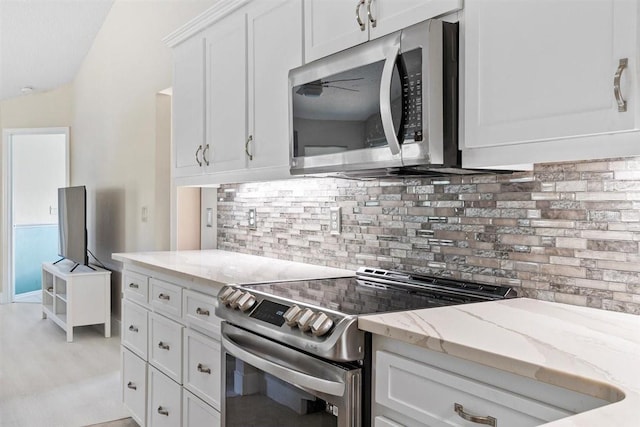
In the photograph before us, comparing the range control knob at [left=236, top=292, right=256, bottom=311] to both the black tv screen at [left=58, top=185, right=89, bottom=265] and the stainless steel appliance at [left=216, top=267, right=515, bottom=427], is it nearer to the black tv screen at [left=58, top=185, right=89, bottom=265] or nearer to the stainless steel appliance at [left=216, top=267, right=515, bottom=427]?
the stainless steel appliance at [left=216, top=267, right=515, bottom=427]

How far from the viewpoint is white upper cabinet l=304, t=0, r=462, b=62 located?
1.83m

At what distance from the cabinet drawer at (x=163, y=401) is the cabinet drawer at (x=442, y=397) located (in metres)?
1.47

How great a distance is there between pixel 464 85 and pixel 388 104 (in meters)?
0.24

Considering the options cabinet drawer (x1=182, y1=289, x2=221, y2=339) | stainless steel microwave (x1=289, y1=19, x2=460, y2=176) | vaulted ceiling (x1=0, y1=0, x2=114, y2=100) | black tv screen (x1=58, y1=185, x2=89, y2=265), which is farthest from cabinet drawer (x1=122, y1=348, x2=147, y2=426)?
vaulted ceiling (x1=0, y1=0, x2=114, y2=100)

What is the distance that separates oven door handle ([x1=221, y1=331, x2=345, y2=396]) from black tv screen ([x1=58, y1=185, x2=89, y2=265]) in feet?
12.6

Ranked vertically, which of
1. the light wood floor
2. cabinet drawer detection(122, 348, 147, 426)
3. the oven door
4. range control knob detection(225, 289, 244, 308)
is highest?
range control knob detection(225, 289, 244, 308)

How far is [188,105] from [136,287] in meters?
1.07

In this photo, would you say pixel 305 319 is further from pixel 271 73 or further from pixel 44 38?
pixel 44 38

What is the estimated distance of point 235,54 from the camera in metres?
2.92

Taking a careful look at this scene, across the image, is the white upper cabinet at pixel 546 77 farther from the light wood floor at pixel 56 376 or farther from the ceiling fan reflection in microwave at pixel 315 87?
the light wood floor at pixel 56 376

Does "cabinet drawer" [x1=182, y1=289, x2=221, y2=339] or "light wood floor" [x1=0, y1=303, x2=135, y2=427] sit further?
"light wood floor" [x1=0, y1=303, x2=135, y2=427]

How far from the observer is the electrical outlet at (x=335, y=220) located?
271 cm

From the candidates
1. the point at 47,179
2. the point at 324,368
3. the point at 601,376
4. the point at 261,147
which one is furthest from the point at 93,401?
the point at 47,179

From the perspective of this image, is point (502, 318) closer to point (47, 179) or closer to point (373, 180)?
point (373, 180)
